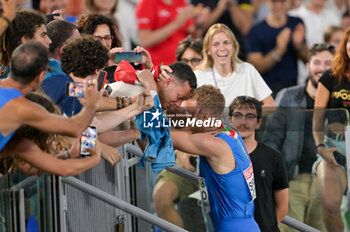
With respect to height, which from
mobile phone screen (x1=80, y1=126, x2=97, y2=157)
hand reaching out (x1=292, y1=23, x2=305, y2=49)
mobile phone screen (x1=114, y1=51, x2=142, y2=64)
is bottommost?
mobile phone screen (x1=80, y1=126, x2=97, y2=157)

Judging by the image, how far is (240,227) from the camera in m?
4.83

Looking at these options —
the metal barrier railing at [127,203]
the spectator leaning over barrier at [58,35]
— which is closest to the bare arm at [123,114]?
the metal barrier railing at [127,203]

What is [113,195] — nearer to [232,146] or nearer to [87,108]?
[232,146]

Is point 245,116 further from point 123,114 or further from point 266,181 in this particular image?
point 123,114

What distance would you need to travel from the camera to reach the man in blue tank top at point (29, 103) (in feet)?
11.6

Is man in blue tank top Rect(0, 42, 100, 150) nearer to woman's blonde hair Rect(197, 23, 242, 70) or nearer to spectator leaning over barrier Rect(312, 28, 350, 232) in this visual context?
spectator leaning over barrier Rect(312, 28, 350, 232)

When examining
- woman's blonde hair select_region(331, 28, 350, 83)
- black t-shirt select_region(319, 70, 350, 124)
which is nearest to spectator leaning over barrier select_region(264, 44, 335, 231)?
black t-shirt select_region(319, 70, 350, 124)

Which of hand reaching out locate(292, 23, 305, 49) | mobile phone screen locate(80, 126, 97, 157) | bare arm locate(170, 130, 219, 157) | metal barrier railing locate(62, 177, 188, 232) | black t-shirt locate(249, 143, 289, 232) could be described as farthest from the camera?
hand reaching out locate(292, 23, 305, 49)

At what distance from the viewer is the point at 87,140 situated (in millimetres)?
3852

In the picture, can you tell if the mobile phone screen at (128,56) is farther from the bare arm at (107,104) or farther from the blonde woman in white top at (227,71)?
the blonde woman in white top at (227,71)

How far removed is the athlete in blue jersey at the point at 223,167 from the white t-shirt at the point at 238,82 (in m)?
1.21

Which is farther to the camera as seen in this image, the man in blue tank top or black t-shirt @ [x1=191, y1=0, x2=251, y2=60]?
black t-shirt @ [x1=191, y1=0, x2=251, y2=60]

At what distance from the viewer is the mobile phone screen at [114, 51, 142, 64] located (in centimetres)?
481

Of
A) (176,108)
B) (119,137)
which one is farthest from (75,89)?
(176,108)
